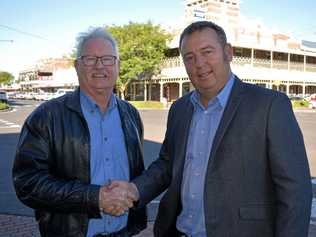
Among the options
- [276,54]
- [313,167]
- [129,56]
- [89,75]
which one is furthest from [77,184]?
[276,54]

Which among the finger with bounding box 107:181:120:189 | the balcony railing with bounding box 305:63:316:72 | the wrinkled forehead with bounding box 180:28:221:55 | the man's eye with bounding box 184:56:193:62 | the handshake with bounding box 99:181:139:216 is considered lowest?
the handshake with bounding box 99:181:139:216

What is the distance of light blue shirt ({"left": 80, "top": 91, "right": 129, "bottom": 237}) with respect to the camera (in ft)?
8.52

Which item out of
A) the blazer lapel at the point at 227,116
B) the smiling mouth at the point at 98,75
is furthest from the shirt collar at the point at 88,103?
the blazer lapel at the point at 227,116

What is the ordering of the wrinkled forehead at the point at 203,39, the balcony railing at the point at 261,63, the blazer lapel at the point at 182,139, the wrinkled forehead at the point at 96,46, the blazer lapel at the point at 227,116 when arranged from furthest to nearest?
1. the balcony railing at the point at 261,63
2. the wrinkled forehead at the point at 96,46
3. the blazer lapel at the point at 182,139
4. the wrinkled forehead at the point at 203,39
5. the blazer lapel at the point at 227,116

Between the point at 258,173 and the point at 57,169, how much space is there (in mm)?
1172

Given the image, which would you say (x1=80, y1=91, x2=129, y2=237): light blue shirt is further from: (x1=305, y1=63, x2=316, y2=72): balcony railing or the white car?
(x1=305, y1=63, x2=316, y2=72): balcony railing

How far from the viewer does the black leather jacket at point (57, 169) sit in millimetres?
2354

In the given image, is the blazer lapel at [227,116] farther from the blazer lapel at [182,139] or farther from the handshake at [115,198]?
the handshake at [115,198]

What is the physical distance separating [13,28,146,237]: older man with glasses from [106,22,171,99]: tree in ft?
133

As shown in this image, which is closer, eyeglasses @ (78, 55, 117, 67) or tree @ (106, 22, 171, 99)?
eyeglasses @ (78, 55, 117, 67)

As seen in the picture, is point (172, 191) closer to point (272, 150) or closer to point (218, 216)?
point (218, 216)

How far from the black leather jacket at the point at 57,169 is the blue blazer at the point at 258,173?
0.70 meters

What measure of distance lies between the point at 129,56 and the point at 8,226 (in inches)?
1536

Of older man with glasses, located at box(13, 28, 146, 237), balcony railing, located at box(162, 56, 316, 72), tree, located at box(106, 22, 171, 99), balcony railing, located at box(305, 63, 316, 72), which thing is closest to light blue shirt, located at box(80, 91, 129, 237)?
older man with glasses, located at box(13, 28, 146, 237)
